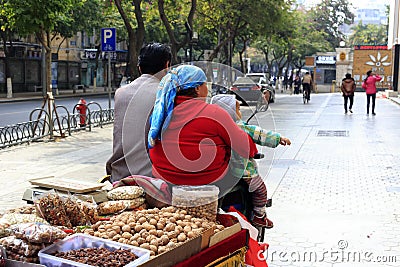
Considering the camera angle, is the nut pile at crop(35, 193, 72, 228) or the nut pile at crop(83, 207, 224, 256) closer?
the nut pile at crop(83, 207, 224, 256)

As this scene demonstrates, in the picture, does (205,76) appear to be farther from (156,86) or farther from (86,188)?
(86,188)

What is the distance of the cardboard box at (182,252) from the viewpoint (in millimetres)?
2928

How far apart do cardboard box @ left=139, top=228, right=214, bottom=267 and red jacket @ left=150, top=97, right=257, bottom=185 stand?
595mm

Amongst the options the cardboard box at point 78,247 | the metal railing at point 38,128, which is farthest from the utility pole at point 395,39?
the cardboard box at point 78,247

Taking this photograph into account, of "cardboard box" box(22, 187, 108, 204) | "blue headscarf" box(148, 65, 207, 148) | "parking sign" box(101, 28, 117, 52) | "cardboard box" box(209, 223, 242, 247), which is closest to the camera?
"cardboard box" box(209, 223, 242, 247)

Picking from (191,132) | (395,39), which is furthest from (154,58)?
(395,39)

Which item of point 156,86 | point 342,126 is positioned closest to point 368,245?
point 156,86

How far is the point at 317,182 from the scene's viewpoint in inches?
349

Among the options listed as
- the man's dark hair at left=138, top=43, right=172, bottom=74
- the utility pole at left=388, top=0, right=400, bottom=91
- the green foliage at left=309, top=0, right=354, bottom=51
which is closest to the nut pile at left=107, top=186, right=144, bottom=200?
the man's dark hair at left=138, top=43, right=172, bottom=74

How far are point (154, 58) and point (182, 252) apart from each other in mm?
1985

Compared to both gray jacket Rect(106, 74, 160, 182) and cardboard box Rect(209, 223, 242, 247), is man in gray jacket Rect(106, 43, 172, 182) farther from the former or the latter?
cardboard box Rect(209, 223, 242, 247)

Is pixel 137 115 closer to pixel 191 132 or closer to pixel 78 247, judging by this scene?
pixel 191 132

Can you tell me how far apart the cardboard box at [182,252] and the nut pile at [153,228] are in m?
0.07

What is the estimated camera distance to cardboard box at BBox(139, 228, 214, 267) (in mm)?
2928
